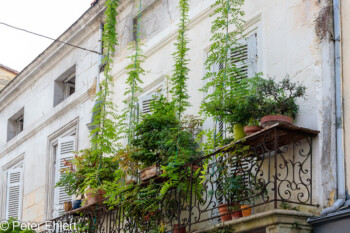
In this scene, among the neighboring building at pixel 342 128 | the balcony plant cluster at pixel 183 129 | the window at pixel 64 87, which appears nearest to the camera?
the neighboring building at pixel 342 128

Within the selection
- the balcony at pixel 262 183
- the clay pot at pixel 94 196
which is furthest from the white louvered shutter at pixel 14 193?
the balcony at pixel 262 183

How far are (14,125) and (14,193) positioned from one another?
6.94ft

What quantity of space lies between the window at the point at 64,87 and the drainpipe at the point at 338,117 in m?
7.82

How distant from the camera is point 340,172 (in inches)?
319

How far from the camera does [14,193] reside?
16.0m

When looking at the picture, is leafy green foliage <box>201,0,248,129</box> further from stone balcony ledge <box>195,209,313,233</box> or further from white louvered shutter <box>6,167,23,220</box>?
white louvered shutter <box>6,167,23,220</box>

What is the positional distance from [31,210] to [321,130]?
837 centimetres

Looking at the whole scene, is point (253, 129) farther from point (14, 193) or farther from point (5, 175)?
point (5, 175)

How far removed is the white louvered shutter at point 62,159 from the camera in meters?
14.0

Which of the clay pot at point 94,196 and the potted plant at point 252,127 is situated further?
the clay pot at point 94,196

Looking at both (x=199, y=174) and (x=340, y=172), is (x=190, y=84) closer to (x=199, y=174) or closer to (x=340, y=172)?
(x=199, y=174)

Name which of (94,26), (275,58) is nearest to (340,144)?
(275,58)

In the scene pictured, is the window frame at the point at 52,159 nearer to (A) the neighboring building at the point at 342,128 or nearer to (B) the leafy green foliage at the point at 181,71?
(B) the leafy green foliage at the point at 181,71

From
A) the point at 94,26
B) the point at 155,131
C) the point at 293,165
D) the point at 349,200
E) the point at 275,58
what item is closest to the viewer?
the point at 349,200
